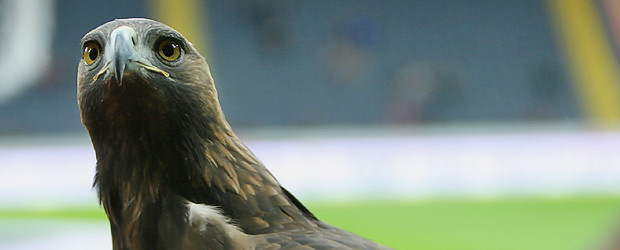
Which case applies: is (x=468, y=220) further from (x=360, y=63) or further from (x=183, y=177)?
(x=183, y=177)

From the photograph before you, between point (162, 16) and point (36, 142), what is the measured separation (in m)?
3.07

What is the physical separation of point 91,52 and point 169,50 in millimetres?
156

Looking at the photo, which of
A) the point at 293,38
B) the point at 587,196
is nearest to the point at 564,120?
the point at 587,196

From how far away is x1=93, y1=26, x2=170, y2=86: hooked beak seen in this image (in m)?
1.42

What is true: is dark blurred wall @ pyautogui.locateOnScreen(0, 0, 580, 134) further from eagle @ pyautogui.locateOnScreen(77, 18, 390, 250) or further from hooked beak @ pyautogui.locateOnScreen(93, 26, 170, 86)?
hooked beak @ pyautogui.locateOnScreen(93, 26, 170, 86)

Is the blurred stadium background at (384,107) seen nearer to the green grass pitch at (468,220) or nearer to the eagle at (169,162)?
the green grass pitch at (468,220)

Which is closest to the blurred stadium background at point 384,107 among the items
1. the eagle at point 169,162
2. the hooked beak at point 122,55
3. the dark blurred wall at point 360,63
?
the dark blurred wall at point 360,63

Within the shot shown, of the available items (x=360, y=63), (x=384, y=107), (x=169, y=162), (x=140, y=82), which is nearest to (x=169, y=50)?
(x=140, y=82)

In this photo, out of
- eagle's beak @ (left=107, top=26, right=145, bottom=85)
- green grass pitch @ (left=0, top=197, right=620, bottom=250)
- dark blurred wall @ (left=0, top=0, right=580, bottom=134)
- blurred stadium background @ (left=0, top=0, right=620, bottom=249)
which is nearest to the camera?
eagle's beak @ (left=107, top=26, right=145, bottom=85)

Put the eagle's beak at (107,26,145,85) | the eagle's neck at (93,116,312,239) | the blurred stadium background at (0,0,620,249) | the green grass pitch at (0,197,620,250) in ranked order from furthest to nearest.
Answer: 1. the blurred stadium background at (0,0,620,249)
2. the green grass pitch at (0,197,620,250)
3. the eagle's neck at (93,116,312,239)
4. the eagle's beak at (107,26,145,85)

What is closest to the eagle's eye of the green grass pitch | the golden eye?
the golden eye

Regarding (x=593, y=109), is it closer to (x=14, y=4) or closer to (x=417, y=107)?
(x=417, y=107)

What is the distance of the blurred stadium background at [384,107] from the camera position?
9047mm

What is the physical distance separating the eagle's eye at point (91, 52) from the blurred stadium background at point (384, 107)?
639cm
